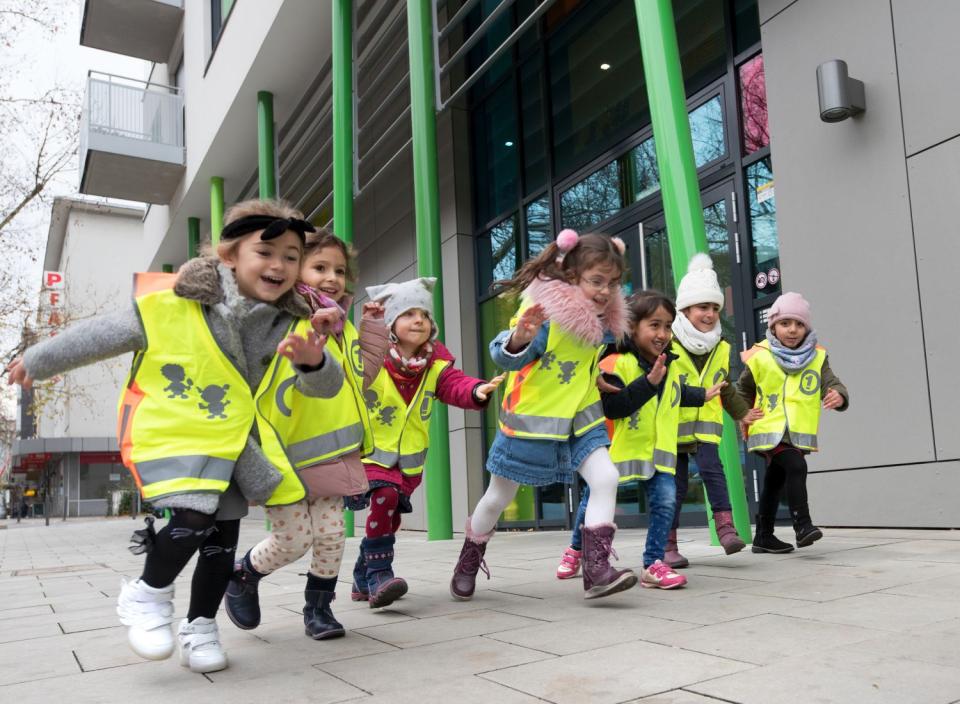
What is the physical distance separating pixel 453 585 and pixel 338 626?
910mm

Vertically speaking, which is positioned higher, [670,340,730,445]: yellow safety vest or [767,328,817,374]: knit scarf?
[767,328,817,374]: knit scarf

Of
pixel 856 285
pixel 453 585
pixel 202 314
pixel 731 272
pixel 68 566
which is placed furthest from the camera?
pixel 68 566

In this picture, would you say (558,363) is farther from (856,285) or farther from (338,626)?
(856,285)

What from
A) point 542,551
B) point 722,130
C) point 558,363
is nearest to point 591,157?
point 722,130

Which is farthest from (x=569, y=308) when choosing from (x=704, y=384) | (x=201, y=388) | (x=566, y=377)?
(x=201, y=388)

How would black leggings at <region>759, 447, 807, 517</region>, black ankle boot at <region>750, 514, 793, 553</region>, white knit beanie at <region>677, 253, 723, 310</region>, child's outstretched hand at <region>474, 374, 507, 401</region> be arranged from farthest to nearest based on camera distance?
black ankle boot at <region>750, 514, 793, 553</region>
black leggings at <region>759, 447, 807, 517</region>
white knit beanie at <region>677, 253, 723, 310</region>
child's outstretched hand at <region>474, 374, 507, 401</region>

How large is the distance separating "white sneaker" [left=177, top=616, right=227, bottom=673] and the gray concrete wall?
4693 mm

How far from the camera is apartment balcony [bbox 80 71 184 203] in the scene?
1605 centimetres

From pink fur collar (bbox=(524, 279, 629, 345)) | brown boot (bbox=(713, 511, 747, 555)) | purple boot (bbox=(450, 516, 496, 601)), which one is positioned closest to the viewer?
pink fur collar (bbox=(524, 279, 629, 345))

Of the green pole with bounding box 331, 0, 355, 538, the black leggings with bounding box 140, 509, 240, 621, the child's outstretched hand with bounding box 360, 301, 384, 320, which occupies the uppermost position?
the green pole with bounding box 331, 0, 355, 538

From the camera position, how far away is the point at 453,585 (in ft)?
13.2

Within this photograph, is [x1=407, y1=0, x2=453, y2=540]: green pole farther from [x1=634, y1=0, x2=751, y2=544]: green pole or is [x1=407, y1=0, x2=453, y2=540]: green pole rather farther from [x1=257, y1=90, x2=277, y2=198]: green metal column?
[x1=257, y1=90, x2=277, y2=198]: green metal column

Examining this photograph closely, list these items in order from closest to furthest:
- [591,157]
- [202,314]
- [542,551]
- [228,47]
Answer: [202,314] < [542,551] < [591,157] < [228,47]

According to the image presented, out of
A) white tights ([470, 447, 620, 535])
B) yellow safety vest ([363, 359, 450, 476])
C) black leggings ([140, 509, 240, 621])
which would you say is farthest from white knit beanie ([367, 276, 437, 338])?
black leggings ([140, 509, 240, 621])
